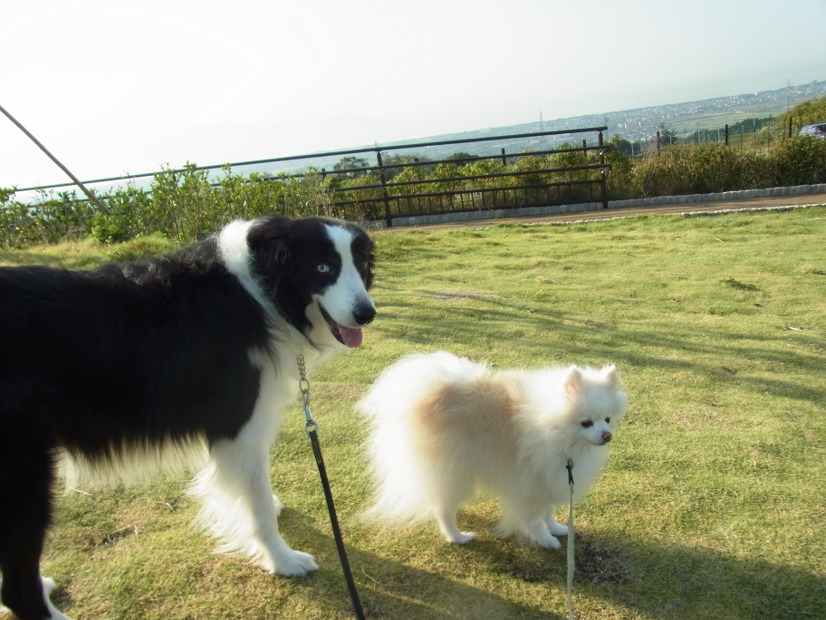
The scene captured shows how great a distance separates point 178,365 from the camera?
6.88ft

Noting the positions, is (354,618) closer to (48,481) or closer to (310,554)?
(310,554)

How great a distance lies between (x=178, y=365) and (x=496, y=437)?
4.36ft

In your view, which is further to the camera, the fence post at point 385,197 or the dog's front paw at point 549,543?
the fence post at point 385,197


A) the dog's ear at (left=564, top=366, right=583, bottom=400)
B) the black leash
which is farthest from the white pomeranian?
the black leash

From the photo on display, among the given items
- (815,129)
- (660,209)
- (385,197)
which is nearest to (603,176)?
(660,209)

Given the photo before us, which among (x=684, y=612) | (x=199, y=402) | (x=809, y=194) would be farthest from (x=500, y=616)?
(x=809, y=194)

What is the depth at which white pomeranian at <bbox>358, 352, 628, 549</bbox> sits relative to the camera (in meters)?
2.31

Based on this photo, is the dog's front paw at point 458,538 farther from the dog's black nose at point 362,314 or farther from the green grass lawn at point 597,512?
the dog's black nose at point 362,314

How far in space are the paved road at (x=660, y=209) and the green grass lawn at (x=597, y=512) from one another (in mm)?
6253

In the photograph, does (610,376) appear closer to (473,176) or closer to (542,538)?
(542,538)

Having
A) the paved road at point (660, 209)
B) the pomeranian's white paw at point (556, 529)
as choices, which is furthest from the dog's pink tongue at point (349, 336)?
the paved road at point (660, 209)

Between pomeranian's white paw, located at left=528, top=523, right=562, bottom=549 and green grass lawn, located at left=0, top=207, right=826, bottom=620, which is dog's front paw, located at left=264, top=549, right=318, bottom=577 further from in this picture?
pomeranian's white paw, located at left=528, top=523, right=562, bottom=549

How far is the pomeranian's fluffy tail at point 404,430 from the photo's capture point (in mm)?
2486

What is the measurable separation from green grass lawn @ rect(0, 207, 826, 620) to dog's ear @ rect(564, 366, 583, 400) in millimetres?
741
